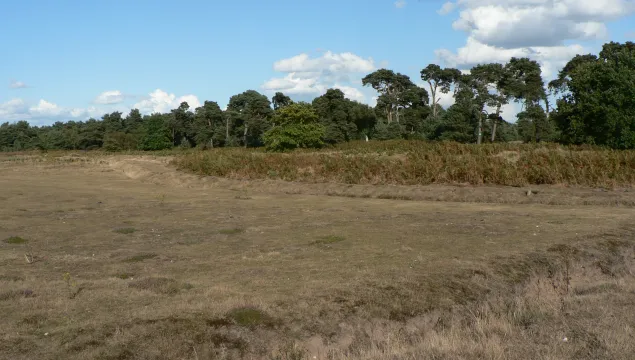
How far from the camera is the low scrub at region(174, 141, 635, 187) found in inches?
856

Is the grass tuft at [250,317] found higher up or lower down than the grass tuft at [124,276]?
lower down

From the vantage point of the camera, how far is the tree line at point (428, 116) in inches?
1542

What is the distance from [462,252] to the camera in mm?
10617

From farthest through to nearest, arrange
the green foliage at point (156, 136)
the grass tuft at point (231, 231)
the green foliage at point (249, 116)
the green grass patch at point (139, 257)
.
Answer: the green foliage at point (156, 136)
the green foliage at point (249, 116)
the grass tuft at point (231, 231)
the green grass patch at point (139, 257)

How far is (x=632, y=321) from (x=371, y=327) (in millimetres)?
3182

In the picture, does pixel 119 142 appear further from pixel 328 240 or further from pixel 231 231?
pixel 328 240

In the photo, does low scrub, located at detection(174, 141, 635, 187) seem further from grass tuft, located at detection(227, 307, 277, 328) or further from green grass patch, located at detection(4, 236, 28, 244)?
grass tuft, located at detection(227, 307, 277, 328)

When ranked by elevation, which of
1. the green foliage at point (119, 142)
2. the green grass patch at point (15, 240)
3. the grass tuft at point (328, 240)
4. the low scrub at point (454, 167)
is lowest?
the grass tuft at point (328, 240)

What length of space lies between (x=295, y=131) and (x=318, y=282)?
5328cm

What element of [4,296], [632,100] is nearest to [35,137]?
[632,100]

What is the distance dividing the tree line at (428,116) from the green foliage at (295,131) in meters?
0.13

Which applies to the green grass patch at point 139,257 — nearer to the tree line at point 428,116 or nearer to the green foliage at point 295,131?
the tree line at point 428,116

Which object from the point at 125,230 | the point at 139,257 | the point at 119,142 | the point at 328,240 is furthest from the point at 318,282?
the point at 119,142

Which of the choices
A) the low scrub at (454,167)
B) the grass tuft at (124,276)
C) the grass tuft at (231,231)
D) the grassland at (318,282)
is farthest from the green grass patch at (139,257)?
the low scrub at (454,167)
